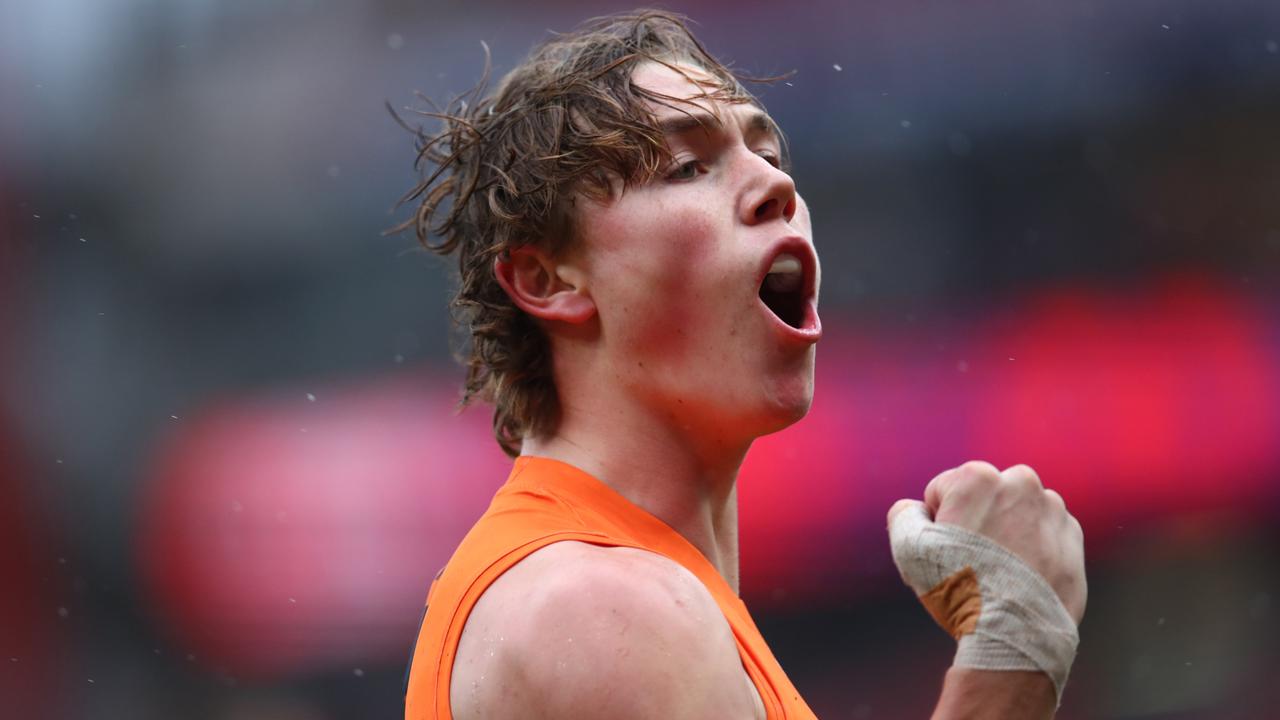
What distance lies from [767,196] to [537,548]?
0.69 meters

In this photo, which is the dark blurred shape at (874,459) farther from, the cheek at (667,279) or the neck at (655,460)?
the cheek at (667,279)

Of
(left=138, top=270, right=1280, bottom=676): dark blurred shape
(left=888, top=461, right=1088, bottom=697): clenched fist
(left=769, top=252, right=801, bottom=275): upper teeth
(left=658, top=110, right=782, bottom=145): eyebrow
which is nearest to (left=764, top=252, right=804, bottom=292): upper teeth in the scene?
(left=769, top=252, right=801, bottom=275): upper teeth

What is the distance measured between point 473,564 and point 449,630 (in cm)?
10

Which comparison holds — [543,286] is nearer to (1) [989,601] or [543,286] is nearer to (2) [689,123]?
(2) [689,123]

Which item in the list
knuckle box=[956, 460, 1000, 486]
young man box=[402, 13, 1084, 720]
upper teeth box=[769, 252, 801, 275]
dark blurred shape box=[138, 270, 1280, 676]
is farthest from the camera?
dark blurred shape box=[138, 270, 1280, 676]

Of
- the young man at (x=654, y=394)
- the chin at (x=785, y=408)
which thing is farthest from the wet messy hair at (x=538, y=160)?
the chin at (x=785, y=408)

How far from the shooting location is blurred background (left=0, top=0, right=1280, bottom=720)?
768cm

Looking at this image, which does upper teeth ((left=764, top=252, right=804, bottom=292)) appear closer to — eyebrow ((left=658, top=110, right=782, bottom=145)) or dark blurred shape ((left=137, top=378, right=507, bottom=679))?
eyebrow ((left=658, top=110, right=782, bottom=145))

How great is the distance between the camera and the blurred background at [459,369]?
7.68m

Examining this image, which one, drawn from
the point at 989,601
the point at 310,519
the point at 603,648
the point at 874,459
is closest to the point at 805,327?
the point at 989,601

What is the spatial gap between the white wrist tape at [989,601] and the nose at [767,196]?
62 cm

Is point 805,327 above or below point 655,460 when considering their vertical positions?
above

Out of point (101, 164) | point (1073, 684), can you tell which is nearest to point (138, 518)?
point (101, 164)

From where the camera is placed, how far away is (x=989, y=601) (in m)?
2.35
